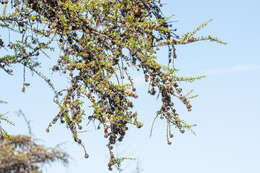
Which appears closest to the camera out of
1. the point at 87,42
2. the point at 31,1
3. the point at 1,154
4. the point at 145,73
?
the point at 145,73

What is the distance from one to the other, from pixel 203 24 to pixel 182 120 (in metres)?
1.00

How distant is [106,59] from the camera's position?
14.7 ft

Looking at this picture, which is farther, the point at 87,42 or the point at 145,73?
the point at 87,42

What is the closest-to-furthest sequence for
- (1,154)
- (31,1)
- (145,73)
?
(145,73) → (31,1) → (1,154)

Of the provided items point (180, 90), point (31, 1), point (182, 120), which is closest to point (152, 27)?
point (180, 90)

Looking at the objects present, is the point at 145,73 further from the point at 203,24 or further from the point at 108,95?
the point at 203,24

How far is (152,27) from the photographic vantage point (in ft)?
13.6

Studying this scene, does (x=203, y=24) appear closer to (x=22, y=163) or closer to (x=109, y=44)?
(x=109, y=44)

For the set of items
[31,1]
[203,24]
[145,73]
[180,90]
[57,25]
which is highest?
[31,1]

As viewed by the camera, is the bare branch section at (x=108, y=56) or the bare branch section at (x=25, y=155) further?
the bare branch section at (x=25, y=155)

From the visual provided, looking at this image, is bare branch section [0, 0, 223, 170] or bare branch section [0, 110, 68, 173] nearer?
bare branch section [0, 0, 223, 170]

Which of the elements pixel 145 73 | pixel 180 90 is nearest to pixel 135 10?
pixel 145 73

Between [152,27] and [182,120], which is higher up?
[152,27]

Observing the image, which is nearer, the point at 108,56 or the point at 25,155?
the point at 108,56
